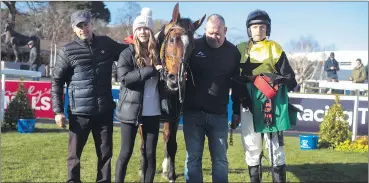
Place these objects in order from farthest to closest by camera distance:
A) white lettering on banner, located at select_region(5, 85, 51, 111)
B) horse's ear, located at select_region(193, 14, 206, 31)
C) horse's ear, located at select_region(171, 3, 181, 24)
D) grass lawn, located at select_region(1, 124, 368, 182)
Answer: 1. white lettering on banner, located at select_region(5, 85, 51, 111)
2. grass lawn, located at select_region(1, 124, 368, 182)
3. horse's ear, located at select_region(193, 14, 206, 31)
4. horse's ear, located at select_region(171, 3, 181, 24)

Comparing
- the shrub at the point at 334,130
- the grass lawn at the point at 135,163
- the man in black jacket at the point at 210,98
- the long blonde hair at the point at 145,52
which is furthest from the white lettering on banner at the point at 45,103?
the man in black jacket at the point at 210,98

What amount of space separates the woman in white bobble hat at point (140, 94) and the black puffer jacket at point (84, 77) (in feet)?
0.59

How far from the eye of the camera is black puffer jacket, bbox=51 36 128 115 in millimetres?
3918

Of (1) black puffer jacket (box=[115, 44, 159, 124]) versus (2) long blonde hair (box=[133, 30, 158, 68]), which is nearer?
(1) black puffer jacket (box=[115, 44, 159, 124])

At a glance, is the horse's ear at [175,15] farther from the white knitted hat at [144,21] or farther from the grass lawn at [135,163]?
the grass lawn at [135,163]

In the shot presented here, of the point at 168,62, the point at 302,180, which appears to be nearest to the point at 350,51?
the point at 302,180

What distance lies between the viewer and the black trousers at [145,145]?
3.97 metres

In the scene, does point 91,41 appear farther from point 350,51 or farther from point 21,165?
point 350,51

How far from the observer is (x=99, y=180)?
4.11 m

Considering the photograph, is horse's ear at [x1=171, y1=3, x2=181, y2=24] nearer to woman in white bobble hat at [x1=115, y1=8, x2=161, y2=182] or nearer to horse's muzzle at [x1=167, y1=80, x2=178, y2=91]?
woman in white bobble hat at [x1=115, y1=8, x2=161, y2=182]

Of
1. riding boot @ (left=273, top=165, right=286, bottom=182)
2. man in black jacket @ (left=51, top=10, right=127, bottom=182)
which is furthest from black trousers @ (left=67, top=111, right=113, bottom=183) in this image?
riding boot @ (left=273, top=165, right=286, bottom=182)

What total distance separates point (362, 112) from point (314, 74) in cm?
3140

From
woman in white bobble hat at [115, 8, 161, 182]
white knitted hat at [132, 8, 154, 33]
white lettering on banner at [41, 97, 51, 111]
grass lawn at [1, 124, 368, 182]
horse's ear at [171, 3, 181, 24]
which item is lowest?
grass lawn at [1, 124, 368, 182]

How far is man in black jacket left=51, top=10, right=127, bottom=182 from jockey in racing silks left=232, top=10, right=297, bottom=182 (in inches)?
54.8
